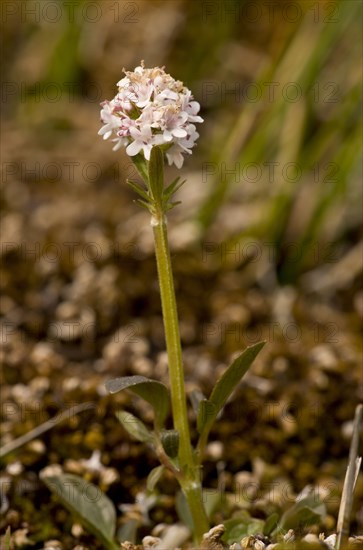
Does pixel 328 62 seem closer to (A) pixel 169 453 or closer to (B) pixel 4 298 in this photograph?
(B) pixel 4 298

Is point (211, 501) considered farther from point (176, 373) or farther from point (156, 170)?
point (156, 170)

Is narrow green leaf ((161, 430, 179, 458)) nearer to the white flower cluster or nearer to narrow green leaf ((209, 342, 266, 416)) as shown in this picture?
narrow green leaf ((209, 342, 266, 416))

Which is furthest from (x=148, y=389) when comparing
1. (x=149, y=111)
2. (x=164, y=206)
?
(x=149, y=111)

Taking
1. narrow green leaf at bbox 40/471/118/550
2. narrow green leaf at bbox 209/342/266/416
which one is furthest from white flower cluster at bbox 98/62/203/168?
narrow green leaf at bbox 40/471/118/550

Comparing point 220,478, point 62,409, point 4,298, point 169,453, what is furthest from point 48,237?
point 169,453

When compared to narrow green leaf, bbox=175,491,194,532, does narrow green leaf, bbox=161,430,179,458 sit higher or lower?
higher
